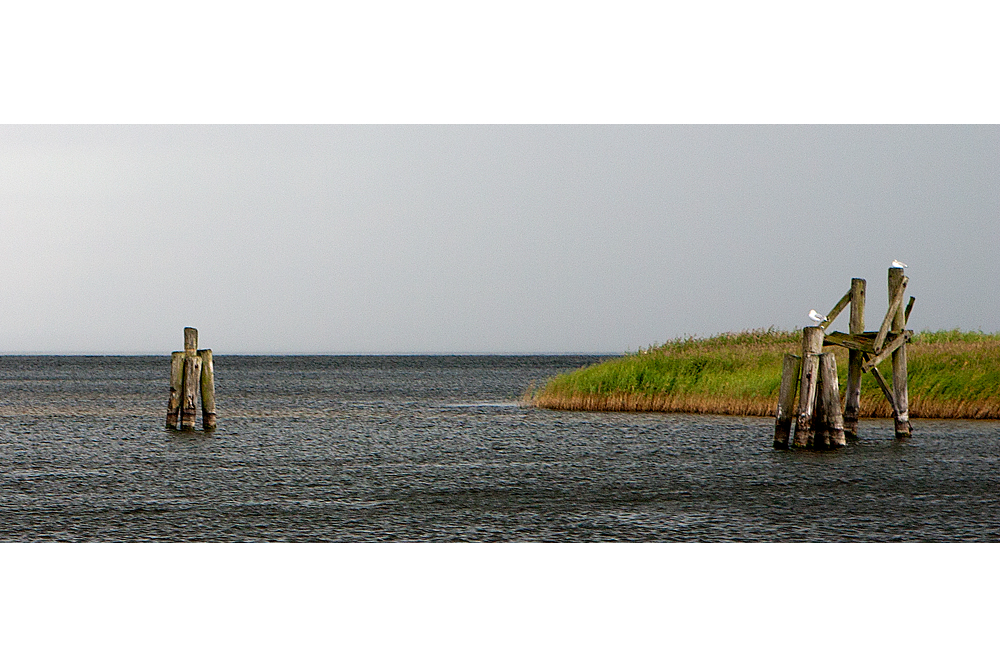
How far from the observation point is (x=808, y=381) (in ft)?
82.3

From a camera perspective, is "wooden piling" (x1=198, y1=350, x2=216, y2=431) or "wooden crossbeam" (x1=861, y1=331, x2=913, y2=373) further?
"wooden piling" (x1=198, y1=350, x2=216, y2=431)

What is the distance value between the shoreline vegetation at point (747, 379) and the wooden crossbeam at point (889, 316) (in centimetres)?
581

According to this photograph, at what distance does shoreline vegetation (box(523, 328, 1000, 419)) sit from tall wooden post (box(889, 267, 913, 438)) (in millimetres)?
4828

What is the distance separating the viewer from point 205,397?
31641 mm

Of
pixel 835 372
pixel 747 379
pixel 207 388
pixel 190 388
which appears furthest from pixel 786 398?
pixel 190 388

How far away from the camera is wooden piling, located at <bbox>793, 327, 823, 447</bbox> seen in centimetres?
2497

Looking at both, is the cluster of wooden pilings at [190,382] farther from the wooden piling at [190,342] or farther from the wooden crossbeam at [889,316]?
the wooden crossbeam at [889,316]

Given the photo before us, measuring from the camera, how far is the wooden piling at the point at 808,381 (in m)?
25.0

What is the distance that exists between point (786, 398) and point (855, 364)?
3.12 metres

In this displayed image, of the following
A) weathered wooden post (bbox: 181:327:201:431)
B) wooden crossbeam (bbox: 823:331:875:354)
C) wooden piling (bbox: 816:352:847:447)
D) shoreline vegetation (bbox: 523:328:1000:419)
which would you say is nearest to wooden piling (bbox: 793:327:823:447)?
wooden piling (bbox: 816:352:847:447)

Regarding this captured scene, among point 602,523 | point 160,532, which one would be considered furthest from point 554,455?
point 160,532

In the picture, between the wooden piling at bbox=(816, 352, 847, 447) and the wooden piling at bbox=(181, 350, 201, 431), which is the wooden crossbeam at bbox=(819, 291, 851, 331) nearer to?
the wooden piling at bbox=(816, 352, 847, 447)

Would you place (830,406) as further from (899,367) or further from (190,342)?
(190,342)

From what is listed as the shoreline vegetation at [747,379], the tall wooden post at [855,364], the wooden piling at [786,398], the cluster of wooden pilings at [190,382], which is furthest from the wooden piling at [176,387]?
the tall wooden post at [855,364]
